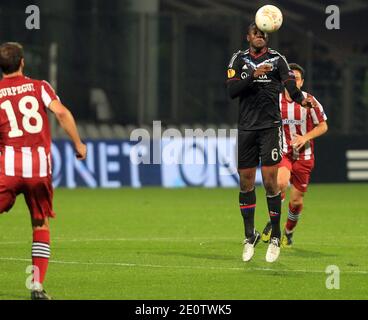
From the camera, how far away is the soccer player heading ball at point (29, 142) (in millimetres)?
10711

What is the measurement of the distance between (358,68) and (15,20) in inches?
303

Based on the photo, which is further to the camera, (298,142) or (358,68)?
(358,68)

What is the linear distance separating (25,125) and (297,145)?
17.6ft

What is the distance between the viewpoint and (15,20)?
2792cm

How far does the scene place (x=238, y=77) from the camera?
1362cm

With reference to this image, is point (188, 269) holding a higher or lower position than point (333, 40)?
lower

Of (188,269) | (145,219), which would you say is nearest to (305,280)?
(188,269)

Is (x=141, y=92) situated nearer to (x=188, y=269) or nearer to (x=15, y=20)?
(x=15, y=20)

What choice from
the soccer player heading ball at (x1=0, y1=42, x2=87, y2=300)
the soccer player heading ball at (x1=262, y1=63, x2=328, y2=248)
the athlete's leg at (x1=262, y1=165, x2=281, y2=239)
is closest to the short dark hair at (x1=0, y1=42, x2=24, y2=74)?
the soccer player heading ball at (x1=0, y1=42, x2=87, y2=300)

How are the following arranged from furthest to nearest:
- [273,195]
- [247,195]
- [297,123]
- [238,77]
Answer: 1. [297,123]
2. [247,195]
3. [273,195]
4. [238,77]
